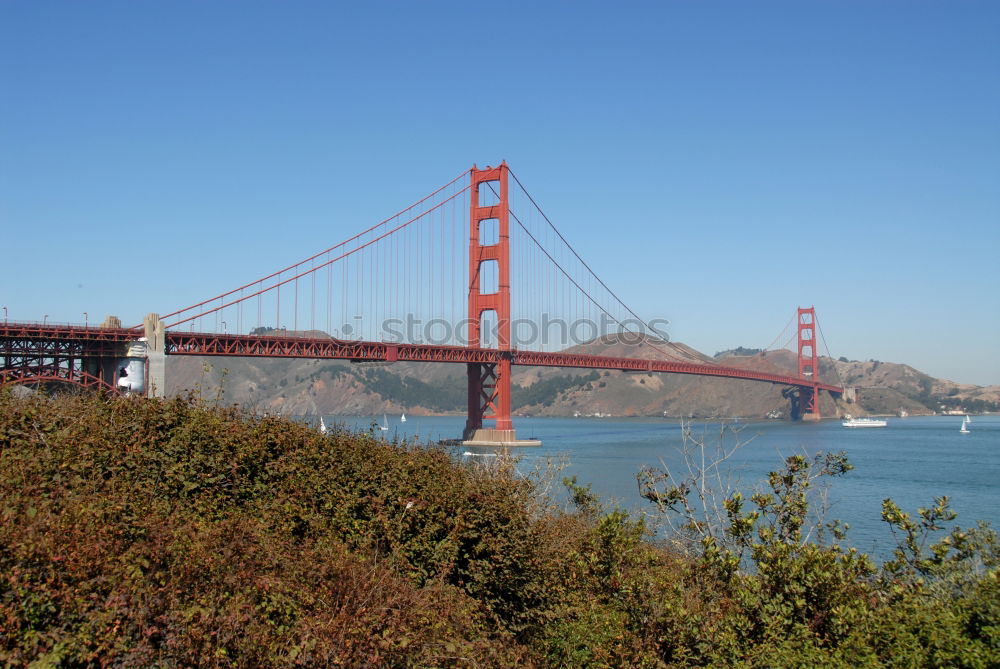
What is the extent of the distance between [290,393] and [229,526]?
173890 mm

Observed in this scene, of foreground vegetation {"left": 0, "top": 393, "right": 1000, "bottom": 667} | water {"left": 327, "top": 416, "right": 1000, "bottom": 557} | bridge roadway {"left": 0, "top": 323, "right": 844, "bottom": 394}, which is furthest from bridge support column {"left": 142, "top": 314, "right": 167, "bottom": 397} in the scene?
foreground vegetation {"left": 0, "top": 393, "right": 1000, "bottom": 667}

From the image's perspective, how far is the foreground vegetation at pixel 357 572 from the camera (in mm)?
5773

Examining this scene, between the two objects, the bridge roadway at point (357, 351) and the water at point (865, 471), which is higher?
the bridge roadway at point (357, 351)

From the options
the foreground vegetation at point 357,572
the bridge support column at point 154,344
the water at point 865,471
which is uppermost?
the bridge support column at point 154,344

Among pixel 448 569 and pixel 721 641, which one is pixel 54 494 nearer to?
pixel 448 569

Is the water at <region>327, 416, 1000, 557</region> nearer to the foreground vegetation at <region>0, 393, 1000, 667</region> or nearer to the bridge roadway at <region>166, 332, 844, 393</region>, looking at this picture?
the foreground vegetation at <region>0, 393, 1000, 667</region>

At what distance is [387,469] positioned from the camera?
9602 mm

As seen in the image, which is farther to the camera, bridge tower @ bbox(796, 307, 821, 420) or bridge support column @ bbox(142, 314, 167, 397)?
bridge tower @ bbox(796, 307, 821, 420)

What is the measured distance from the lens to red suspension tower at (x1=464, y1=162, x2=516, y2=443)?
5484cm

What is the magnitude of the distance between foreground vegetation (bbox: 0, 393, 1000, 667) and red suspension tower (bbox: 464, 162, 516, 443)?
43624mm

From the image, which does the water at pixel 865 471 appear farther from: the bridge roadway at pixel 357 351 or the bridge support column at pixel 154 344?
the bridge support column at pixel 154 344

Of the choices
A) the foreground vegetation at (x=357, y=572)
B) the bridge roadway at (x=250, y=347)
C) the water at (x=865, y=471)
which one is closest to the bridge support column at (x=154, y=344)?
the bridge roadway at (x=250, y=347)

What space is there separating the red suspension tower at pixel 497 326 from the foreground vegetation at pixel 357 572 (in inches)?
1717

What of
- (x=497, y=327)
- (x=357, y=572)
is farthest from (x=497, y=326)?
(x=357, y=572)
